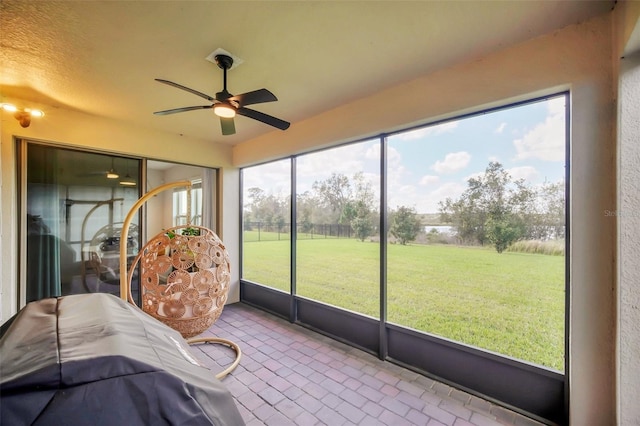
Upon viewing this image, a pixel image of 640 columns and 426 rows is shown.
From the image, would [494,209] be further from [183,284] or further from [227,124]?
[183,284]

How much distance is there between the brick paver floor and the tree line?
1.33m

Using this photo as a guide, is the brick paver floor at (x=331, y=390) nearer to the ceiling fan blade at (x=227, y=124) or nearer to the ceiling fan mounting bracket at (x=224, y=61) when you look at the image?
the ceiling fan blade at (x=227, y=124)

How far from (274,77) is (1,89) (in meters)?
2.69

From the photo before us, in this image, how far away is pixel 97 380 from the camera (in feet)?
2.14

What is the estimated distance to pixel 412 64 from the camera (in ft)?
7.41

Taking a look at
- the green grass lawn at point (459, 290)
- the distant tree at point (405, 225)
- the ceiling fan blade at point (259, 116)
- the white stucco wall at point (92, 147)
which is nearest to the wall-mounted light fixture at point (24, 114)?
the white stucco wall at point (92, 147)

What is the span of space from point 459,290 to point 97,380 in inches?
110

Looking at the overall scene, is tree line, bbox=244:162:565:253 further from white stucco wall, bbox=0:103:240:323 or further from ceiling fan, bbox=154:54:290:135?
white stucco wall, bbox=0:103:240:323

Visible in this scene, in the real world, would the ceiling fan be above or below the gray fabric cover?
above

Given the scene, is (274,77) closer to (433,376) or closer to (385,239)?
(385,239)

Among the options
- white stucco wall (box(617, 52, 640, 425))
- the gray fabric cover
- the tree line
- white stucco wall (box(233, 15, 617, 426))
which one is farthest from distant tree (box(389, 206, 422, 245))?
the gray fabric cover

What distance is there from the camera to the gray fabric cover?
0.57 m

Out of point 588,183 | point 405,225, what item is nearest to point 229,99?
point 405,225

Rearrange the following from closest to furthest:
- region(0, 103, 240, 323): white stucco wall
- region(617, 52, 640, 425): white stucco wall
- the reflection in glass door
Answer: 1. region(617, 52, 640, 425): white stucco wall
2. region(0, 103, 240, 323): white stucco wall
3. the reflection in glass door
